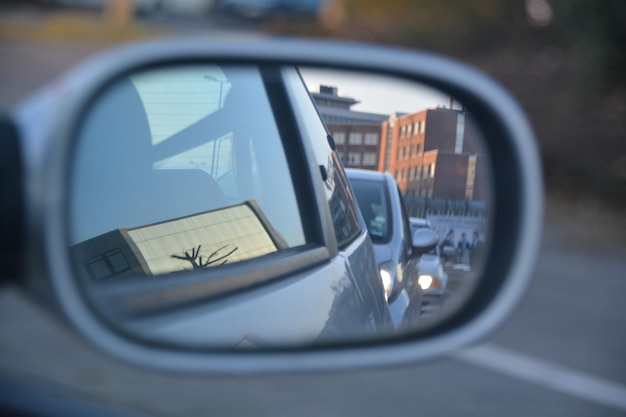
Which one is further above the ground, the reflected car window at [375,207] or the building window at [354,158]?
the building window at [354,158]

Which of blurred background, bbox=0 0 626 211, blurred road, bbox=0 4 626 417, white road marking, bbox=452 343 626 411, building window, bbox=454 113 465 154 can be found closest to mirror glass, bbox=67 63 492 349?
building window, bbox=454 113 465 154

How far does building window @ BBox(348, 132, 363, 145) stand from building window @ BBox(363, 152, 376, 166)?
37 millimetres

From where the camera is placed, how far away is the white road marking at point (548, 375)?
16.9 ft

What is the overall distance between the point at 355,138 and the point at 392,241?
0.30m

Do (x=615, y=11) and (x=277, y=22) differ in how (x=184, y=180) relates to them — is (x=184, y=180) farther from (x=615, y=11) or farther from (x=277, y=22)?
(x=277, y=22)

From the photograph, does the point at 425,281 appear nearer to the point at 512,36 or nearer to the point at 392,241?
the point at 392,241

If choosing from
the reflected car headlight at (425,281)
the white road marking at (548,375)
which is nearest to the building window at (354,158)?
the reflected car headlight at (425,281)

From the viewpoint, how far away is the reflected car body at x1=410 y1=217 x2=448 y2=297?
213 centimetres

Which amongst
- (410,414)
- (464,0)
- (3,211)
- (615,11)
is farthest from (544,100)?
(3,211)

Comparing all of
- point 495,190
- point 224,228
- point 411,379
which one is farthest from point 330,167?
point 411,379

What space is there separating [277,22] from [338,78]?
26425 mm

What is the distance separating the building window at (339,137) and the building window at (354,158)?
1.6 inches

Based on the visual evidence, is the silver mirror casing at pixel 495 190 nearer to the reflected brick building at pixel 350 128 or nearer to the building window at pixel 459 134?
the building window at pixel 459 134

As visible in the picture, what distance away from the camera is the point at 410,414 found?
4602mm
